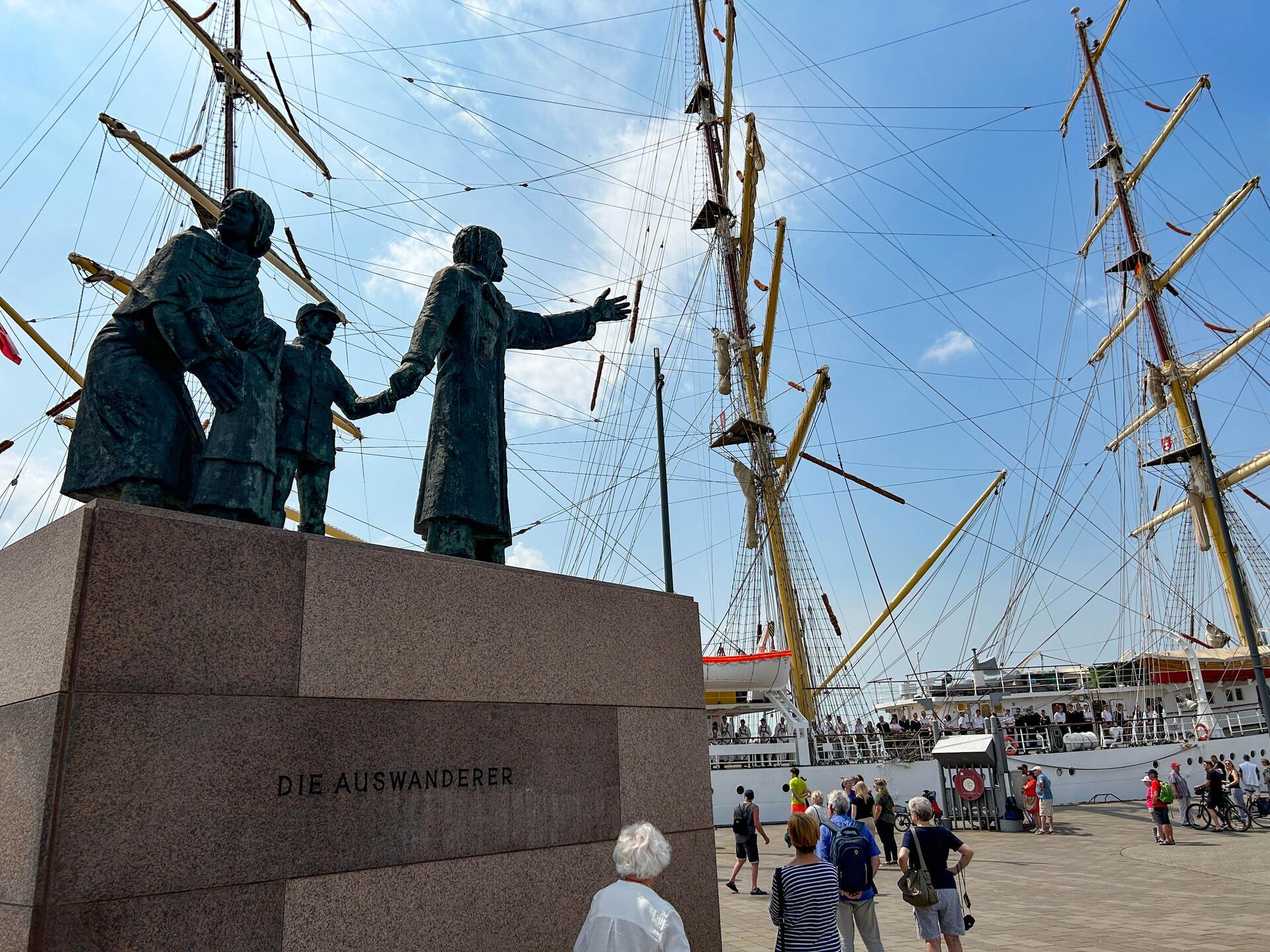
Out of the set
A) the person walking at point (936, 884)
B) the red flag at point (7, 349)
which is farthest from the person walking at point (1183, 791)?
the red flag at point (7, 349)

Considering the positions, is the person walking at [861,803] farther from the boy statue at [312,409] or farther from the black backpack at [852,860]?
the boy statue at [312,409]

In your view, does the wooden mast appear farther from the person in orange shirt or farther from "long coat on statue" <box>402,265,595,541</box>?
"long coat on statue" <box>402,265,595,541</box>

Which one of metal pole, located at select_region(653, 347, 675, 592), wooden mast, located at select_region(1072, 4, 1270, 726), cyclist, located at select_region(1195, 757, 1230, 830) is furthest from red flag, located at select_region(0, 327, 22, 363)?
wooden mast, located at select_region(1072, 4, 1270, 726)

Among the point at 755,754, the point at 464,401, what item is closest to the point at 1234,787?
the point at 755,754

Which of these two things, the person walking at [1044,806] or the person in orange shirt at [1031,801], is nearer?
the person walking at [1044,806]

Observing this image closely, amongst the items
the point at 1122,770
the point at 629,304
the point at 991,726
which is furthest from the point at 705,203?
the point at 629,304

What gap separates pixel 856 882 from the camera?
6289mm

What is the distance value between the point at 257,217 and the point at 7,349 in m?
17.5

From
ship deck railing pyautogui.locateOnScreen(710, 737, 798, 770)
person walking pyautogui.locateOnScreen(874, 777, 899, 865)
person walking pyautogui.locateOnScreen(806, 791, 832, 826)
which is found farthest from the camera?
ship deck railing pyautogui.locateOnScreen(710, 737, 798, 770)

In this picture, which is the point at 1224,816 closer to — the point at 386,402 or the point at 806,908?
the point at 806,908

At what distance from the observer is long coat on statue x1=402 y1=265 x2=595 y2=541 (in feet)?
19.2

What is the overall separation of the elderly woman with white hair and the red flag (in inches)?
825

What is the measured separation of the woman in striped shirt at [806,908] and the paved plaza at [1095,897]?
381cm

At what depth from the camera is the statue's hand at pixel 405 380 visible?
222 inches
